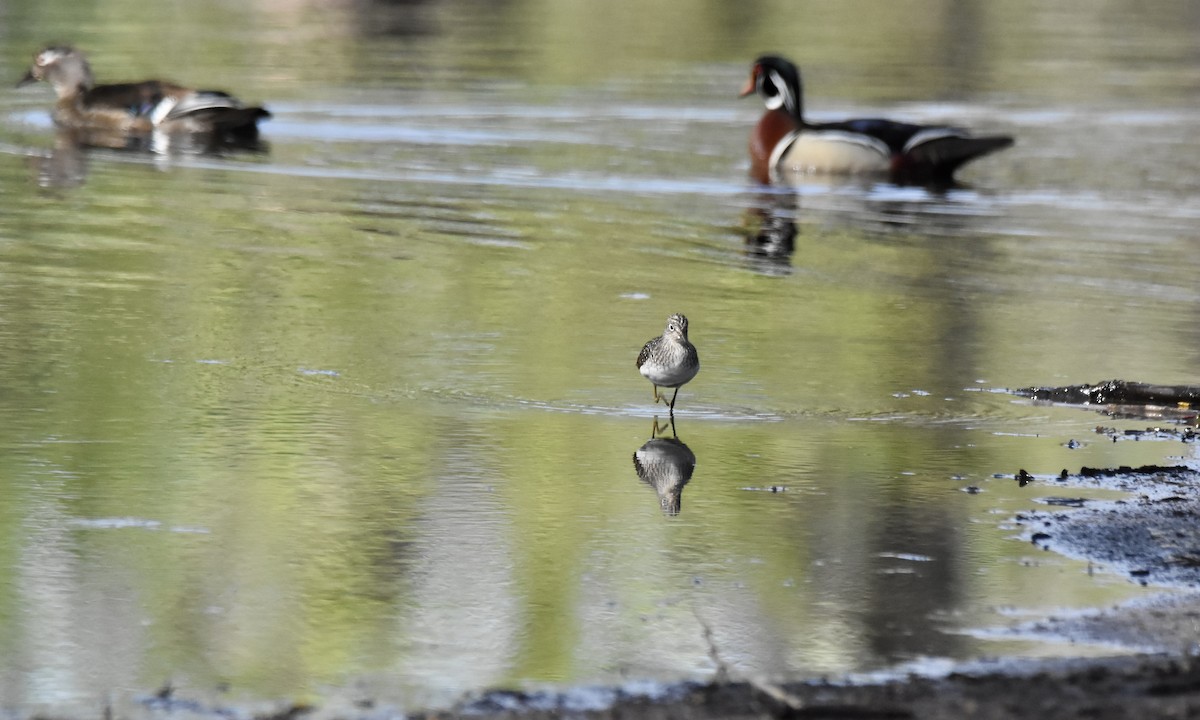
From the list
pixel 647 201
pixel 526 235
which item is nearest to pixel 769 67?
pixel 647 201

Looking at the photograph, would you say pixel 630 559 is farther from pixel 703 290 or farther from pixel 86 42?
pixel 86 42

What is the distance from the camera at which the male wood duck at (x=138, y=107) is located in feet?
72.5

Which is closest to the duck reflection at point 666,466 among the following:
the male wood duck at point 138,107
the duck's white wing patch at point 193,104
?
the duck's white wing patch at point 193,104

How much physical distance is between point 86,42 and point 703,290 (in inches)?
889

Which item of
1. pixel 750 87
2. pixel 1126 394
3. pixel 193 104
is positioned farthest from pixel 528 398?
pixel 750 87

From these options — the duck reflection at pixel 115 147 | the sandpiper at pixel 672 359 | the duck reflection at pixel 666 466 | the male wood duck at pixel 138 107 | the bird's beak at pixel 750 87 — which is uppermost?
the bird's beak at pixel 750 87

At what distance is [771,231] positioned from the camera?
648 inches

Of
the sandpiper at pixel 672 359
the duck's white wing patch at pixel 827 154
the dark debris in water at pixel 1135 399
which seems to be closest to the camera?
the sandpiper at pixel 672 359

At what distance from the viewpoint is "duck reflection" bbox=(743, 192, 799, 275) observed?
14.7 meters

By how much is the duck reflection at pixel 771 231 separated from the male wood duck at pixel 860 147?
1404mm

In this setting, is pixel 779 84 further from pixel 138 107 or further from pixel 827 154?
pixel 138 107

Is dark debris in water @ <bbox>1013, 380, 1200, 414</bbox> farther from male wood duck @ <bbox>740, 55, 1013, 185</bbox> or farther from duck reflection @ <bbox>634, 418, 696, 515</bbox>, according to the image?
male wood duck @ <bbox>740, 55, 1013, 185</bbox>

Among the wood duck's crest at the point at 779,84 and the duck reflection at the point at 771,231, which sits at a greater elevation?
the wood duck's crest at the point at 779,84

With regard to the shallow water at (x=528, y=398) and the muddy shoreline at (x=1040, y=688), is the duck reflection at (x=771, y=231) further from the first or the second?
the muddy shoreline at (x=1040, y=688)
